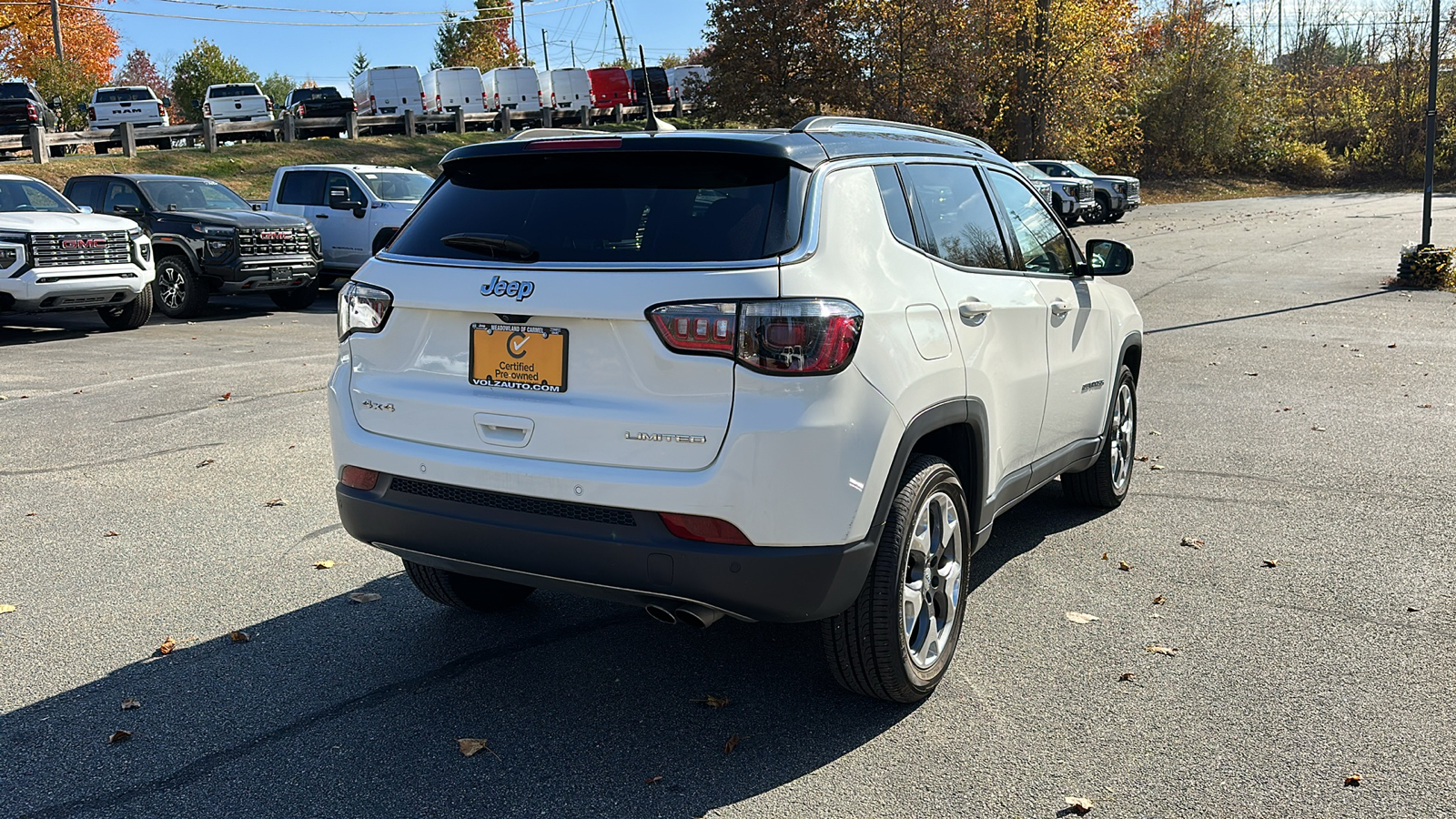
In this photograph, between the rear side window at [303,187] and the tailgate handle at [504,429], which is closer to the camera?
the tailgate handle at [504,429]

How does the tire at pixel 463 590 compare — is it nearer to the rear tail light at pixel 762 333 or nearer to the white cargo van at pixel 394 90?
the rear tail light at pixel 762 333

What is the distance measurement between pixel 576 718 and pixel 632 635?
2.41ft

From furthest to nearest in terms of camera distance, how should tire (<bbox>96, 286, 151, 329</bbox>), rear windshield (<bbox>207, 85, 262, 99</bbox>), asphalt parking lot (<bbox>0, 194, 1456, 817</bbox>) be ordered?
rear windshield (<bbox>207, 85, 262, 99</bbox>), tire (<bbox>96, 286, 151, 329</bbox>), asphalt parking lot (<bbox>0, 194, 1456, 817</bbox>)

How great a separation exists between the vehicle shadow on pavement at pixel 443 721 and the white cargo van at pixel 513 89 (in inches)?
1745

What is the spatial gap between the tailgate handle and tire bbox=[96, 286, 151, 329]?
12320mm

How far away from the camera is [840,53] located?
Result: 36.4 metres

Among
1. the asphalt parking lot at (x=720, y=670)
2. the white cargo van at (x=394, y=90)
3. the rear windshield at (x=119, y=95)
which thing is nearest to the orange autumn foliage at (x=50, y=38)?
the rear windshield at (x=119, y=95)

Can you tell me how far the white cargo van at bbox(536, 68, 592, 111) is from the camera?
4791 centimetres

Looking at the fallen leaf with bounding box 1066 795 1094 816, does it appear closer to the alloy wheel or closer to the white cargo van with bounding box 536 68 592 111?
the alloy wheel

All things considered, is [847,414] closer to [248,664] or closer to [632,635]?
[632,635]

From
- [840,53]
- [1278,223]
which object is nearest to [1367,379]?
[1278,223]

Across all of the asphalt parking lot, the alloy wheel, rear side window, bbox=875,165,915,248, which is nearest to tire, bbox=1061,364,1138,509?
the asphalt parking lot

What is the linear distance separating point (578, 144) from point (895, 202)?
105cm

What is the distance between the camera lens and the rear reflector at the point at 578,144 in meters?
3.72
